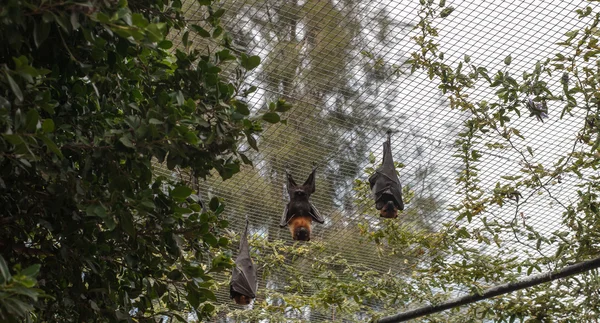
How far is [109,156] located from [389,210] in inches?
93.5

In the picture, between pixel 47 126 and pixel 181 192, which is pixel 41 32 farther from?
pixel 181 192

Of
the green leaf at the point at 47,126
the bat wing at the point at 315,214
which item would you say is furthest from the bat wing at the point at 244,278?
the green leaf at the point at 47,126

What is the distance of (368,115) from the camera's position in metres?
4.21

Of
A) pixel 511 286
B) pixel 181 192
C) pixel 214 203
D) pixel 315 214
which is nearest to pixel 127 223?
pixel 181 192

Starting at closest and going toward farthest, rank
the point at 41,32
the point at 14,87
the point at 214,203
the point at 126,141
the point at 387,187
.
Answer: the point at 14,87, the point at 41,32, the point at 126,141, the point at 214,203, the point at 387,187

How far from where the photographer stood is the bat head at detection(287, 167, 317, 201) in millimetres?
4289

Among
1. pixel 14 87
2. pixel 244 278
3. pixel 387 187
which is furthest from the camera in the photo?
pixel 244 278

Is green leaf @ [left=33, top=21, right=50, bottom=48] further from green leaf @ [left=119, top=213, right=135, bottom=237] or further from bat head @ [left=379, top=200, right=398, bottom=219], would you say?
bat head @ [left=379, top=200, right=398, bottom=219]

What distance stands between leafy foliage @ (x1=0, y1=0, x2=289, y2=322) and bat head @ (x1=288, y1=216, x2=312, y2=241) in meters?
1.89

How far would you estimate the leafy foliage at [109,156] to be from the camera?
203 cm

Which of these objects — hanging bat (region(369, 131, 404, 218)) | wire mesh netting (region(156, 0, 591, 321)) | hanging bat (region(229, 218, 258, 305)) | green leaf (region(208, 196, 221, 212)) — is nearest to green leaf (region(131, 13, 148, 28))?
green leaf (region(208, 196, 221, 212))

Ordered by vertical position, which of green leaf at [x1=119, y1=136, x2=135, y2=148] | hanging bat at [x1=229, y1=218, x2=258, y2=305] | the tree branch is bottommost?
green leaf at [x1=119, y1=136, x2=135, y2=148]

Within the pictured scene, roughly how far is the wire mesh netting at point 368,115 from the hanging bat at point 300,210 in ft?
0.64

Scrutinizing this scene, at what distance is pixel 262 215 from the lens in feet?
16.0
